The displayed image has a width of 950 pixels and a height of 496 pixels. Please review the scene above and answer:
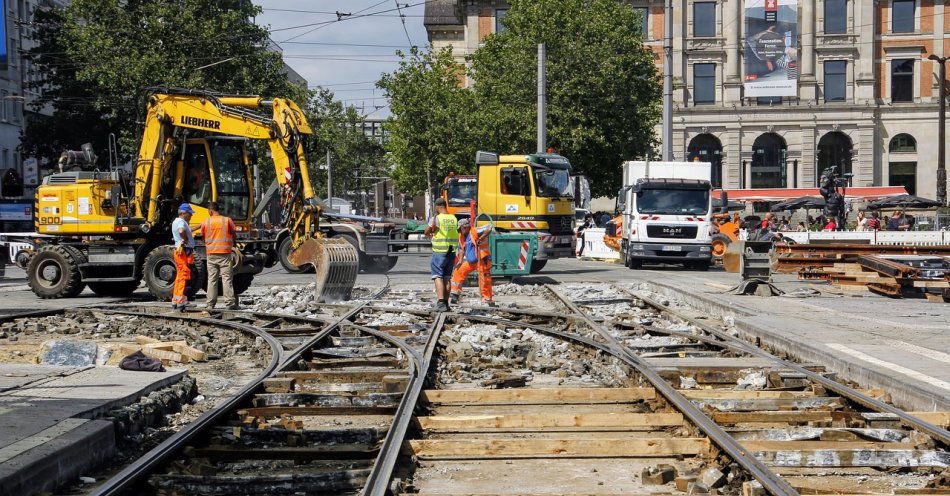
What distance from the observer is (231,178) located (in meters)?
22.6

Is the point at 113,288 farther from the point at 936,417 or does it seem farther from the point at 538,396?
the point at 936,417

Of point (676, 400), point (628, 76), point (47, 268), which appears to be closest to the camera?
point (676, 400)

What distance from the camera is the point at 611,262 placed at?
3800cm

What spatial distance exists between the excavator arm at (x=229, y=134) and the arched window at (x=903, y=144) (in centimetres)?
6011

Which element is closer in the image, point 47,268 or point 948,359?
point 948,359

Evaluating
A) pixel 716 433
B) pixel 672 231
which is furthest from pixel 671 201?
pixel 716 433

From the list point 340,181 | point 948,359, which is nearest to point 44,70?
point 340,181

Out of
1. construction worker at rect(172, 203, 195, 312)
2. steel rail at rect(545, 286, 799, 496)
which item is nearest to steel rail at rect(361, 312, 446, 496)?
steel rail at rect(545, 286, 799, 496)

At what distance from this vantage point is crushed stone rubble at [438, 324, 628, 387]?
10.7 metres

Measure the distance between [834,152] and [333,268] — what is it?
60623 millimetres

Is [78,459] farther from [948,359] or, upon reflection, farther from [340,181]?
[340,181]

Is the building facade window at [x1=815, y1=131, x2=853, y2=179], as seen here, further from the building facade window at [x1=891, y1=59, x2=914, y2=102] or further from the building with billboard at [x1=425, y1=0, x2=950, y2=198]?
the building facade window at [x1=891, y1=59, x2=914, y2=102]

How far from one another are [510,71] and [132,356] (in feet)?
144

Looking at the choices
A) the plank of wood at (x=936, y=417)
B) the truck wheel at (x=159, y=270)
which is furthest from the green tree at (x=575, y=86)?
the plank of wood at (x=936, y=417)
